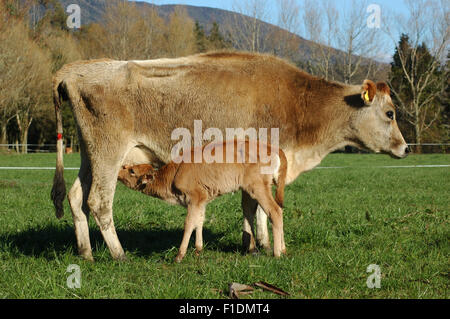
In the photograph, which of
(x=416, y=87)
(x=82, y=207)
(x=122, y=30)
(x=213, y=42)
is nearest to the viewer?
(x=82, y=207)

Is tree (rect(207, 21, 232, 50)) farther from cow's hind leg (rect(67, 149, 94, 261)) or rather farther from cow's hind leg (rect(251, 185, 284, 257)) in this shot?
cow's hind leg (rect(251, 185, 284, 257))

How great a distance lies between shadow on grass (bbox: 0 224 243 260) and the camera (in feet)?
21.7

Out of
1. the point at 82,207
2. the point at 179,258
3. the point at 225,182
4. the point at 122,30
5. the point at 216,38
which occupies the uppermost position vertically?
the point at 216,38

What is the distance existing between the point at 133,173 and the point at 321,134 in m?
2.65

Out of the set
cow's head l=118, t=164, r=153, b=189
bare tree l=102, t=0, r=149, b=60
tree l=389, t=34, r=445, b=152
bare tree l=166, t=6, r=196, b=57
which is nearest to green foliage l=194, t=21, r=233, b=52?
bare tree l=166, t=6, r=196, b=57

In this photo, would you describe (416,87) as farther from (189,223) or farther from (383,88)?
(189,223)

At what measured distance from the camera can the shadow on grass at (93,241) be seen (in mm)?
6602

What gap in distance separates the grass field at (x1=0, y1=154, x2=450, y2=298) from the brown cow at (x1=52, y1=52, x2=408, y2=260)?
659mm

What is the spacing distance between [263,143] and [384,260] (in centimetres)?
198

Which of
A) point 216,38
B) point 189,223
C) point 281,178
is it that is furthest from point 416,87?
point 189,223

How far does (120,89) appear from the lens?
6555mm

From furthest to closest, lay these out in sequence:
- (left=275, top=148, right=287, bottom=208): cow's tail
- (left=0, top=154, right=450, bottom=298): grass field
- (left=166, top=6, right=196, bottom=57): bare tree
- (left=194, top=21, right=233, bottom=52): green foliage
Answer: (left=194, top=21, right=233, bottom=52): green foliage, (left=166, top=6, right=196, bottom=57): bare tree, (left=275, top=148, right=287, bottom=208): cow's tail, (left=0, top=154, right=450, bottom=298): grass field

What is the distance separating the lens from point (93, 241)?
288 inches

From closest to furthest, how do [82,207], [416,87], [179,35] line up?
[82,207] < [416,87] < [179,35]
